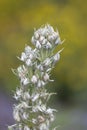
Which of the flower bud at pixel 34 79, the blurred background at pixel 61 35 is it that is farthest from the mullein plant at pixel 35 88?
the blurred background at pixel 61 35

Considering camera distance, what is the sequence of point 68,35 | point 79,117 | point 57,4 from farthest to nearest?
1. point 57,4
2. point 68,35
3. point 79,117

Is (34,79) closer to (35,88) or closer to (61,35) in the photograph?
(35,88)

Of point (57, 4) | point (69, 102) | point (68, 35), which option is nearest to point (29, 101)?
point (69, 102)

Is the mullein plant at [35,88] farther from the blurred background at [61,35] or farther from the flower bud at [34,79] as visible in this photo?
the blurred background at [61,35]

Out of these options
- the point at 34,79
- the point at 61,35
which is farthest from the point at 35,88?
the point at 61,35

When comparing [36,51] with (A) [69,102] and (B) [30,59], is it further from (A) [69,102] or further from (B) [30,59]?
(A) [69,102]

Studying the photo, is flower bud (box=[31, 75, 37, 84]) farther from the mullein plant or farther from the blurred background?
the blurred background
